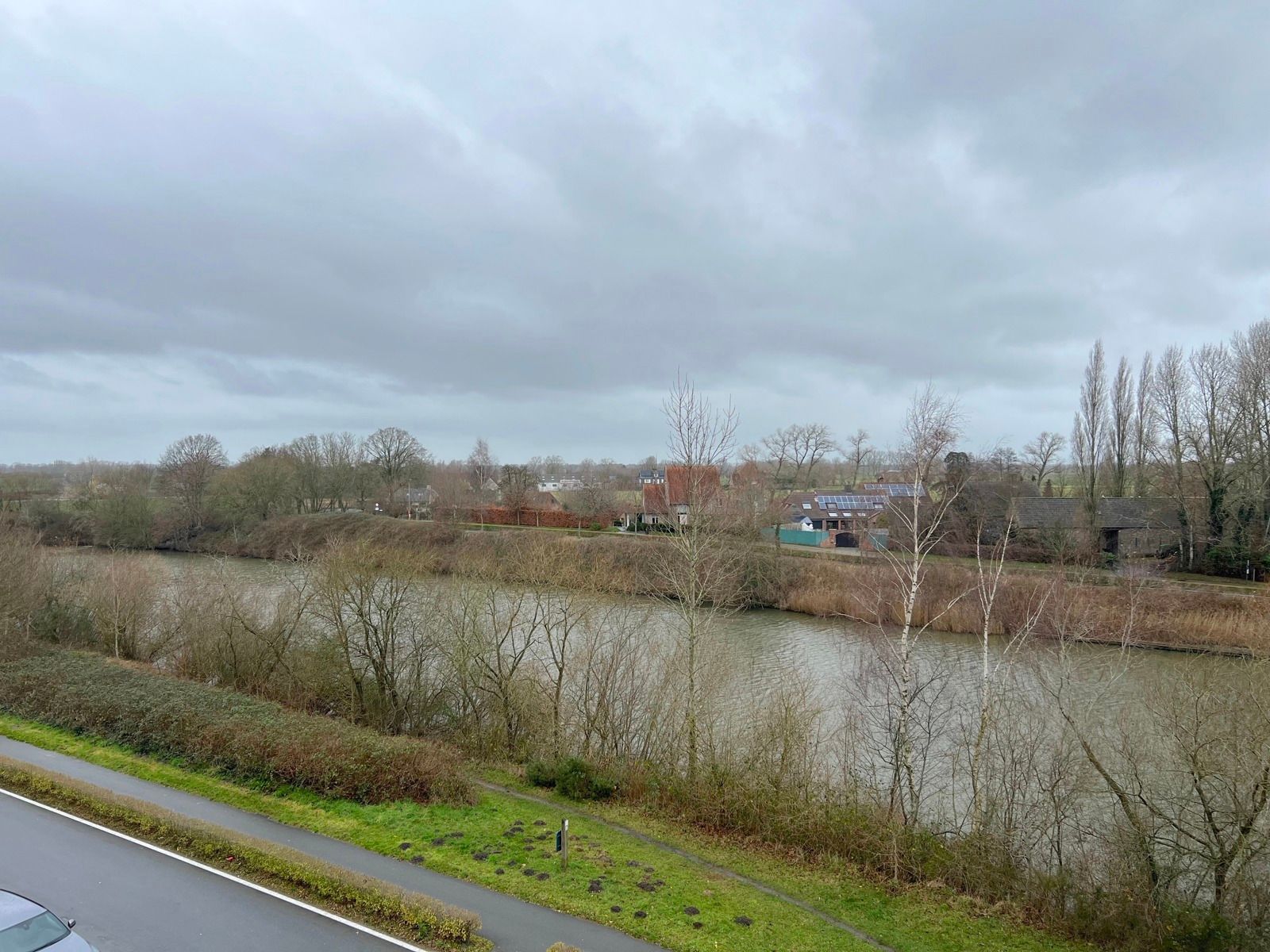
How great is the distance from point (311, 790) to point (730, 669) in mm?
10379

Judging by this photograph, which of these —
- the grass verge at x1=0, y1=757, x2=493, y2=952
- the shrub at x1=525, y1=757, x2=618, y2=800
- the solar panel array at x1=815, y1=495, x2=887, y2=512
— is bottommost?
the shrub at x1=525, y1=757, x2=618, y2=800

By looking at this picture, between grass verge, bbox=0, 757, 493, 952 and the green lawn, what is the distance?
1313 millimetres

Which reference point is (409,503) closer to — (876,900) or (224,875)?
(224,875)

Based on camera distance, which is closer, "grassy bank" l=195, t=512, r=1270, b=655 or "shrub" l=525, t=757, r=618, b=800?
"shrub" l=525, t=757, r=618, b=800

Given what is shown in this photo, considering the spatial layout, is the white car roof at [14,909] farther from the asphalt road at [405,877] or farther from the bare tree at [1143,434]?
the bare tree at [1143,434]

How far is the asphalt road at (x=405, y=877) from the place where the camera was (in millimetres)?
Answer: 8977

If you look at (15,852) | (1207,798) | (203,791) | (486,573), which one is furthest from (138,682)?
(1207,798)

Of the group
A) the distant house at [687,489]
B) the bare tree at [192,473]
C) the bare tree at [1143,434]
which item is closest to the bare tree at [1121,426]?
the bare tree at [1143,434]

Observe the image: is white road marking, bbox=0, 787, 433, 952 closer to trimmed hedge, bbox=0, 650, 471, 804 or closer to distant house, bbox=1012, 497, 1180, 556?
trimmed hedge, bbox=0, 650, 471, 804

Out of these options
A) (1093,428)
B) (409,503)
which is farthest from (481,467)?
(1093,428)

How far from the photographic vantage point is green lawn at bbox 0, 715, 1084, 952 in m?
9.52

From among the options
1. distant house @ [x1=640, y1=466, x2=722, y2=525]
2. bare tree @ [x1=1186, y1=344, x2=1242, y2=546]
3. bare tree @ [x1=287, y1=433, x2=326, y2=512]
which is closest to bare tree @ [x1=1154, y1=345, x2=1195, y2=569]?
bare tree @ [x1=1186, y1=344, x2=1242, y2=546]

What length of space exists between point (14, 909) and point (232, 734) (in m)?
7.92

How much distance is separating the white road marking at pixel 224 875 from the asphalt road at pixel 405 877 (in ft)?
1.68
